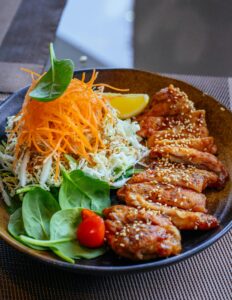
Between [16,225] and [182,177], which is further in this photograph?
[182,177]

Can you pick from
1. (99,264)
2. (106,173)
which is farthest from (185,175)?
(99,264)

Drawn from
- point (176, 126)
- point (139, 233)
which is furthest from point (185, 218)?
point (176, 126)

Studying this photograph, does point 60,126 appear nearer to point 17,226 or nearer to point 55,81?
point 55,81

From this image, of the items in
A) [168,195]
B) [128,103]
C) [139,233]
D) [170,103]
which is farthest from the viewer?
[128,103]

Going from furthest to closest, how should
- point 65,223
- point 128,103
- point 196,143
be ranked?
point 128,103 → point 196,143 → point 65,223

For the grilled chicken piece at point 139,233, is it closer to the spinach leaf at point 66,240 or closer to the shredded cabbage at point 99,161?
the spinach leaf at point 66,240

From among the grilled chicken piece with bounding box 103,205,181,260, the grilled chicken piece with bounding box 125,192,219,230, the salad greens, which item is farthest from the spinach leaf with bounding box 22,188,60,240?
the grilled chicken piece with bounding box 125,192,219,230

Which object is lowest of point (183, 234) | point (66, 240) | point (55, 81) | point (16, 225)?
point (16, 225)
